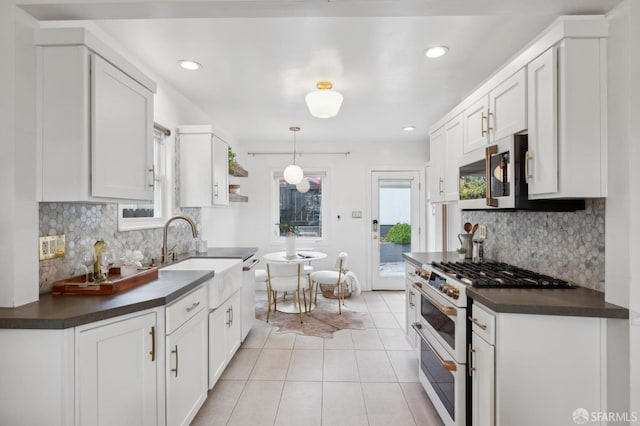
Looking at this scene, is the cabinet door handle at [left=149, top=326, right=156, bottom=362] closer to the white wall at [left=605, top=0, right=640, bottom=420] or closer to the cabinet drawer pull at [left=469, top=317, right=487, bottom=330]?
the cabinet drawer pull at [left=469, top=317, right=487, bottom=330]

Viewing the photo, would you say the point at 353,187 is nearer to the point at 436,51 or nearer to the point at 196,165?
the point at 196,165

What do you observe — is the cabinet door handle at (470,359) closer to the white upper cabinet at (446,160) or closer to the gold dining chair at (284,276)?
the white upper cabinet at (446,160)

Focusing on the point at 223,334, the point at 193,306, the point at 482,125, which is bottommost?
the point at 223,334

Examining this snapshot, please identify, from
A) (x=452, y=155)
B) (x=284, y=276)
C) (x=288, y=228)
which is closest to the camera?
(x=452, y=155)

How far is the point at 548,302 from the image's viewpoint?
149 centimetres

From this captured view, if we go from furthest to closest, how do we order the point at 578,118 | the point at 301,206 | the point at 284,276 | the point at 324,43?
1. the point at 301,206
2. the point at 284,276
3. the point at 324,43
4. the point at 578,118

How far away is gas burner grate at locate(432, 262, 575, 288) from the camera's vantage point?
5.82ft

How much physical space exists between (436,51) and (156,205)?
8.67 ft

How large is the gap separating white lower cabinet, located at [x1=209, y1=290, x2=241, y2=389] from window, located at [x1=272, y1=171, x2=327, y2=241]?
278cm

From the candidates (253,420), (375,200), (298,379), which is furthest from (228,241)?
(253,420)

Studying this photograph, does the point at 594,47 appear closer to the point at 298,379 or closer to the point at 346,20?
the point at 346,20

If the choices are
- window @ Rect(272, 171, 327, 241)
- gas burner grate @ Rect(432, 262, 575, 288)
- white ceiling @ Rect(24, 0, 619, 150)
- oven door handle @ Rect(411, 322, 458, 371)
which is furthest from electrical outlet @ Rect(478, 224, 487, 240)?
window @ Rect(272, 171, 327, 241)

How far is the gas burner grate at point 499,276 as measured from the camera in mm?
1773

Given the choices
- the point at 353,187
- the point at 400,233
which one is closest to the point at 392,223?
the point at 400,233
